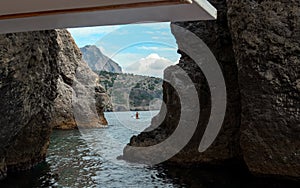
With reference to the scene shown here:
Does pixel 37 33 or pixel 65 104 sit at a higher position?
pixel 37 33

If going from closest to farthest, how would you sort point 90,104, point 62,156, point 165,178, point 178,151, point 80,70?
point 165,178 → point 178,151 → point 62,156 → point 90,104 → point 80,70

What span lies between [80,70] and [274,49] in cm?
2949

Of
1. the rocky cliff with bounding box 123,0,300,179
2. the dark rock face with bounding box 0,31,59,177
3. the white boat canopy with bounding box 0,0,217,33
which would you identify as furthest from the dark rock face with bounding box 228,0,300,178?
the white boat canopy with bounding box 0,0,217,33

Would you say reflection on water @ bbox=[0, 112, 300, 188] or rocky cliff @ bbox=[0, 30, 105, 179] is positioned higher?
rocky cliff @ bbox=[0, 30, 105, 179]

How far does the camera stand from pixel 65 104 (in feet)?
105

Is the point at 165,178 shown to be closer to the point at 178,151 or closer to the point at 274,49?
the point at 178,151

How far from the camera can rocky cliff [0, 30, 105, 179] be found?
33.0 ft

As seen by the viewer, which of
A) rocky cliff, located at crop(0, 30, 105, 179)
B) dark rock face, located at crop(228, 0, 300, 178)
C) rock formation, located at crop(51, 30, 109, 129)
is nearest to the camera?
rocky cliff, located at crop(0, 30, 105, 179)

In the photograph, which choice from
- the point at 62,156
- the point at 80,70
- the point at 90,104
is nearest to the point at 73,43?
the point at 80,70

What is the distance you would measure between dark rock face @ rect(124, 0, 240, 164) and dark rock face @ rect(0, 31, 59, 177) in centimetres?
439

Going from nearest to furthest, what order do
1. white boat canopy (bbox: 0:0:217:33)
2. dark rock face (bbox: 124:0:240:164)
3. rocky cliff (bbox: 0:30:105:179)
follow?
white boat canopy (bbox: 0:0:217:33) → rocky cliff (bbox: 0:30:105:179) → dark rock face (bbox: 124:0:240:164)

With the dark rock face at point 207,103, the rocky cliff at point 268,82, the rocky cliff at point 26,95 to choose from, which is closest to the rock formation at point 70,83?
the dark rock face at point 207,103

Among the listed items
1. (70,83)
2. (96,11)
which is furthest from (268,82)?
(70,83)

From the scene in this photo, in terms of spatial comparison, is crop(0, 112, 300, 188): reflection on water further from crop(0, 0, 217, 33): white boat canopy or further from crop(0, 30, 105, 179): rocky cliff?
crop(0, 0, 217, 33): white boat canopy
